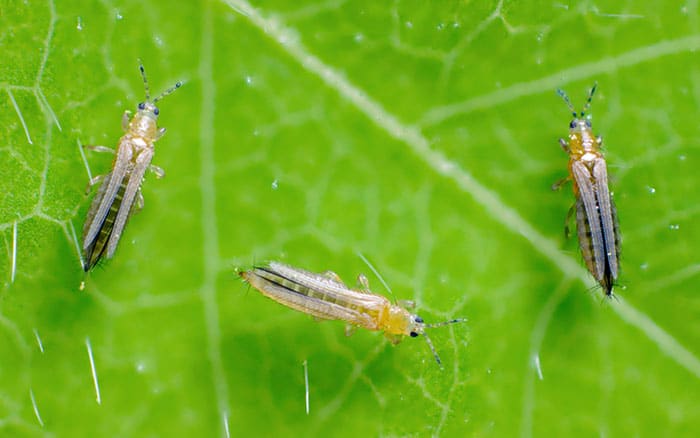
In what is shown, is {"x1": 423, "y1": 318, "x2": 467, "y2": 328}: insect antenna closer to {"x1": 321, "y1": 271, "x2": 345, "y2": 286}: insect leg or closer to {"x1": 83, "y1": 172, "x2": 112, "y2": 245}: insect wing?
{"x1": 321, "y1": 271, "x2": 345, "y2": 286}: insect leg

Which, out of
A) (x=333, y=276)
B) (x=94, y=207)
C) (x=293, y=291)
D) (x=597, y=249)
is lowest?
(x=293, y=291)

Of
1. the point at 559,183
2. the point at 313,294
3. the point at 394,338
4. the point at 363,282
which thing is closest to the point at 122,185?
the point at 313,294

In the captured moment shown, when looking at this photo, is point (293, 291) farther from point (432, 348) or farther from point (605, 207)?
point (605, 207)

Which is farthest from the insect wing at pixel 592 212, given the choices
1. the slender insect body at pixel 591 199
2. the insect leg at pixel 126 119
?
the insect leg at pixel 126 119

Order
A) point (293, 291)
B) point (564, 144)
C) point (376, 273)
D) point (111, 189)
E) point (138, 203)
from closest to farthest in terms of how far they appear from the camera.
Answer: point (293, 291) → point (138, 203) → point (111, 189) → point (376, 273) → point (564, 144)

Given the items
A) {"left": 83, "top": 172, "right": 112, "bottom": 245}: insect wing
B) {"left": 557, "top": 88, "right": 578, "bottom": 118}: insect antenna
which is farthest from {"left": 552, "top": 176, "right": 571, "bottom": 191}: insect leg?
{"left": 83, "top": 172, "right": 112, "bottom": 245}: insect wing

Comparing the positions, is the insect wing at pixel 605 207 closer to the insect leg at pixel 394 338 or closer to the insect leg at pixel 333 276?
the insect leg at pixel 394 338

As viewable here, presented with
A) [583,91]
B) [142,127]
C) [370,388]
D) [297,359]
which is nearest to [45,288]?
[142,127]

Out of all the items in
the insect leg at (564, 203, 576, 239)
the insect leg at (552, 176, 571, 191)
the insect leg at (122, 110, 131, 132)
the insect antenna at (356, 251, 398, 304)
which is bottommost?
the insect antenna at (356, 251, 398, 304)
